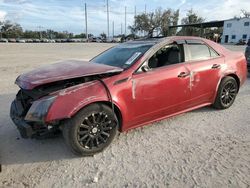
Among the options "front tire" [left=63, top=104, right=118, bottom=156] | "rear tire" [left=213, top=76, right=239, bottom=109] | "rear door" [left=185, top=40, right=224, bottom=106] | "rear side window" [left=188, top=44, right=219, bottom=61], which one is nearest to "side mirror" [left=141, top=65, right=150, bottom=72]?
"front tire" [left=63, top=104, right=118, bottom=156]

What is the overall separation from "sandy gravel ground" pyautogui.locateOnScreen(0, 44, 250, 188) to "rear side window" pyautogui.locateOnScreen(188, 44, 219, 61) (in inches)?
47.7

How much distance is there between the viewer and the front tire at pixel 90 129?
123 inches

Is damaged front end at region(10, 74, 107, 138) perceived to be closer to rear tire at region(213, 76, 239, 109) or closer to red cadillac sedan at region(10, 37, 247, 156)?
red cadillac sedan at region(10, 37, 247, 156)

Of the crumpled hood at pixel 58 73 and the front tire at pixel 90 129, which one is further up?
the crumpled hood at pixel 58 73

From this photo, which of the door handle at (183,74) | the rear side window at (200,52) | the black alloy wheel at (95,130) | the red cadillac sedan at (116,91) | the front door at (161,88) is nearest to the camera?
the red cadillac sedan at (116,91)

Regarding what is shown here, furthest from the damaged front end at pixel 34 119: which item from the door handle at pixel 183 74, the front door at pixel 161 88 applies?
the door handle at pixel 183 74

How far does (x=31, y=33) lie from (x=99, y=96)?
109 m

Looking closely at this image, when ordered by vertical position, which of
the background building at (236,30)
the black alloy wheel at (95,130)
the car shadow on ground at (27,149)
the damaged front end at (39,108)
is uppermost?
the background building at (236,30)

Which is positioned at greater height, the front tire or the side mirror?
the side mirror

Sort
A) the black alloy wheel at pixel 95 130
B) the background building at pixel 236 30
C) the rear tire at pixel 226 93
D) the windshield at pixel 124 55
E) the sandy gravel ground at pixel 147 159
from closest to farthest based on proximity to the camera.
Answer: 1. the sandy gravel ground at pixel 147 159
2. the black alloy wheel at pixel 95 130
3. the windshield at pixel 124 55
4. the rear tire at pixel 226 93
5. the background building at pixel 236 30

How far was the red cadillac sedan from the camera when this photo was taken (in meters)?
3.13

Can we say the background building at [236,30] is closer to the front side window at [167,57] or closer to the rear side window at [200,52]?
the rear side window at [200,52]

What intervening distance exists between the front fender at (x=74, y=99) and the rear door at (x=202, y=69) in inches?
71.7

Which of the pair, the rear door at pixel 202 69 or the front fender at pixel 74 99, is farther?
the rear door at pixel 202 69
